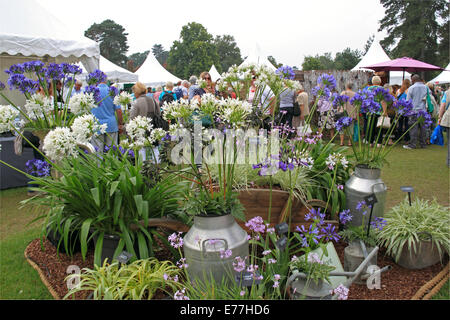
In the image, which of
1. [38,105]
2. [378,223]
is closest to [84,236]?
[38,105]

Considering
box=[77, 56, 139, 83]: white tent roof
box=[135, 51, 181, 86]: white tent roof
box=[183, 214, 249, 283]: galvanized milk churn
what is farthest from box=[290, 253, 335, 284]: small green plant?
box=[135, 51, 181, 86]: white tent roof

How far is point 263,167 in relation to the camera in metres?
2.15

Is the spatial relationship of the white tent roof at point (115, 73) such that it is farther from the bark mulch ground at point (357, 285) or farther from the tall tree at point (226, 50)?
the tall tree at point (226, 50)

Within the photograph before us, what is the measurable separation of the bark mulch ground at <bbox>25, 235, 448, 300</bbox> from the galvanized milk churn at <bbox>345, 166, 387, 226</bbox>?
0.35 meters

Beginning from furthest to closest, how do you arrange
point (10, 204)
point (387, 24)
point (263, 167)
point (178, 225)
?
point (387, 24) → point (10, 204) → point (178, 225) → point (263, 167)

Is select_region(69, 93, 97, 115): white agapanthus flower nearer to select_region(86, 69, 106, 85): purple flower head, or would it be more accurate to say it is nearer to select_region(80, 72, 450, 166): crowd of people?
select_region(86, 69, 106, 85): purple flower head

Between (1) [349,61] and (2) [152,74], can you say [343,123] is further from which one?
(1) [349,61]

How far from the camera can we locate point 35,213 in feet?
15.3

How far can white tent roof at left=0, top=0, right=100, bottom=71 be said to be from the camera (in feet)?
18.6

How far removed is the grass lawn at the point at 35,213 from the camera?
9.39ft

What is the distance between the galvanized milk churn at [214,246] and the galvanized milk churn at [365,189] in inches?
60.6
